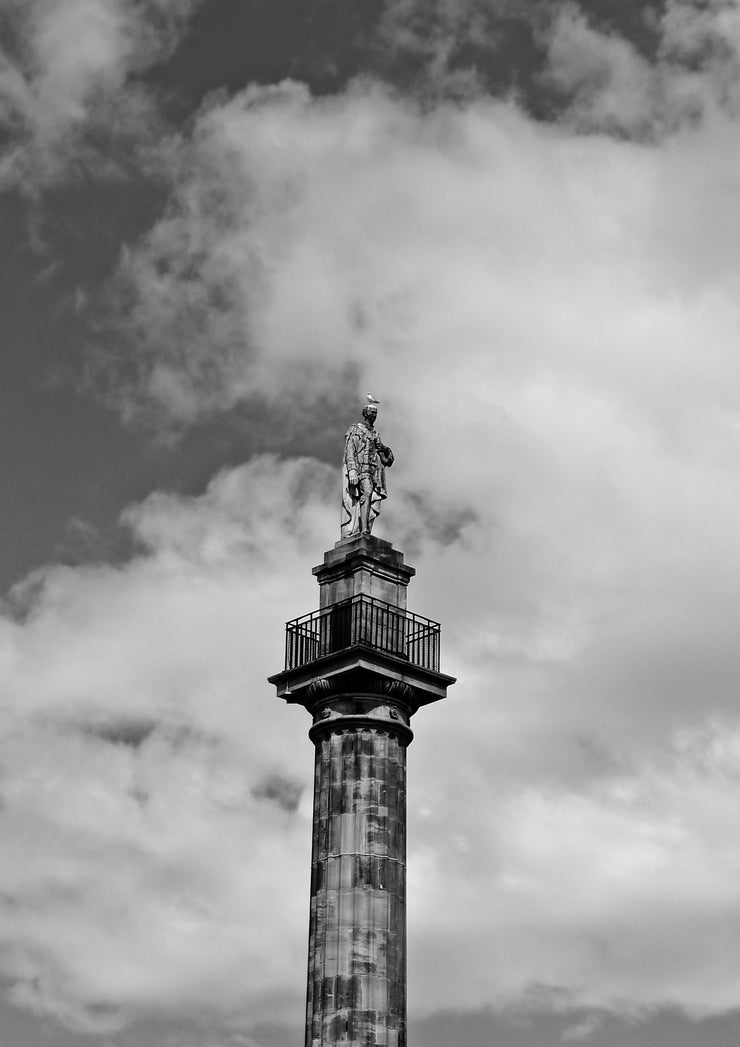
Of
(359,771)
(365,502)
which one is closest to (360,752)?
(359,771)

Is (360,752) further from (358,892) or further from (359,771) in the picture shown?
(358,892)

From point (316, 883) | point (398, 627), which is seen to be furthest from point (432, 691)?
point (316, 883)

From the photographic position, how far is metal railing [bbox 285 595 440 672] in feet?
169

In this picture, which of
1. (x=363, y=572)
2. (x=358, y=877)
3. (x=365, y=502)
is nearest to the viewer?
(x=358, y=877)

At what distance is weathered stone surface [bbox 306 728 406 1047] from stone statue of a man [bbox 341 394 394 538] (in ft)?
19.5

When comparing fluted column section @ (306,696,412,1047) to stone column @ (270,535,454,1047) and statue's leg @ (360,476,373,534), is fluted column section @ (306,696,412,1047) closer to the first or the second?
stone column @ (270,535,454,1047)

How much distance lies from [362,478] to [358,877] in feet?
38.8

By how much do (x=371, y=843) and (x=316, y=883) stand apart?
5.82 feet

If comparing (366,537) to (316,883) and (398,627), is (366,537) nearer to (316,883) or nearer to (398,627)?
(398,627)

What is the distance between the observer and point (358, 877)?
160 feet

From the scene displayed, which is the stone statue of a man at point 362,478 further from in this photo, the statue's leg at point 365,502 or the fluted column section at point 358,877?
the fluted column section at point 358,877

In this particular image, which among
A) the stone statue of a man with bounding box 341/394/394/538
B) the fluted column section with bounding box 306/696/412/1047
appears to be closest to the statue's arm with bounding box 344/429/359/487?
the stone statue of a man with bounding box 341/394/394/538

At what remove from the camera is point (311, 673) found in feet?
169

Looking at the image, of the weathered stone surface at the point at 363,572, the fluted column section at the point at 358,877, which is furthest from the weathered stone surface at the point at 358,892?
the weathered stone surface at the point at 363,572
